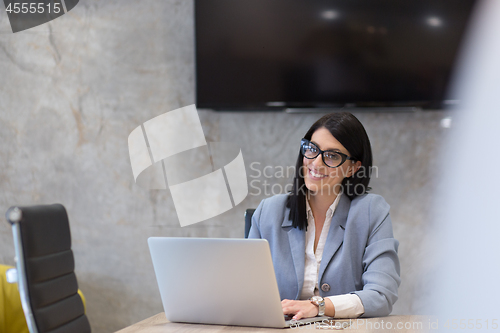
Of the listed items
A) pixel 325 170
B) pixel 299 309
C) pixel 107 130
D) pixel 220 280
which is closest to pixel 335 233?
pixel 325 170

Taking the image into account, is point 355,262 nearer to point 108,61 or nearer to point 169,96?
point 169,96

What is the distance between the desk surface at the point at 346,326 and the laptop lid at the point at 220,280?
32 mm

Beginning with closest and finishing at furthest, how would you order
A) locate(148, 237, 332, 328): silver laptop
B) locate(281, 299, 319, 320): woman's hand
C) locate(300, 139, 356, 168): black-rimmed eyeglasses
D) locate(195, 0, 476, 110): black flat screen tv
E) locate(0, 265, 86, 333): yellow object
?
locate(148, 237, 332, 328): silver laptop
locate(281, 299, 319, 320): woman's hand
locate(300, 139, 356, 168): black-rimmed eyeglasses
locate(0, 265, 86, 333): yellow object
locate(195, 0, 476, 110): black flat screen tv

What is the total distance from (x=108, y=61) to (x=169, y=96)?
0.48 meters

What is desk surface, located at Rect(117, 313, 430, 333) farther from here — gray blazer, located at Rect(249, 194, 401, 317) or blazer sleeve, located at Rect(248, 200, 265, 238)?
blazer sleeve, located at Rect(248, 200, 265, 238)

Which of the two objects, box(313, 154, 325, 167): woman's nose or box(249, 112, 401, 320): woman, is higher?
box(313, 154, 325, 167): woman's nose

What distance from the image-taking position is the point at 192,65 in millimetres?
3006

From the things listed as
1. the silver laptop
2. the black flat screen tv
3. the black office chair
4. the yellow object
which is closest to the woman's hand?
the silver laptop

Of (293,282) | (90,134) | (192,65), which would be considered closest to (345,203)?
(293,282)

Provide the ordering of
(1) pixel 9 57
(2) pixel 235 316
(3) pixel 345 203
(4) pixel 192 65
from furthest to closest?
(1) pixel 9 57 < (4) pixel 192 65 < (3) pixel 345 203 < (2) pixel 235 316

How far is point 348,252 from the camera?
170 centimetres

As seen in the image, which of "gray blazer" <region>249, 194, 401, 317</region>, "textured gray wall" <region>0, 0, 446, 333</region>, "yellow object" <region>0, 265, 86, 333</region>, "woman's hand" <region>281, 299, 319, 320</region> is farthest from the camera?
"textured gray wall" <region>0, 0, 446, 333</region>

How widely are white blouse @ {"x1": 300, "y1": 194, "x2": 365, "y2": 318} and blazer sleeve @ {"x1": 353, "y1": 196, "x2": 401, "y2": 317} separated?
4 cm

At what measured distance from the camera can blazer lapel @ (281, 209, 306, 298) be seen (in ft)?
5.65
